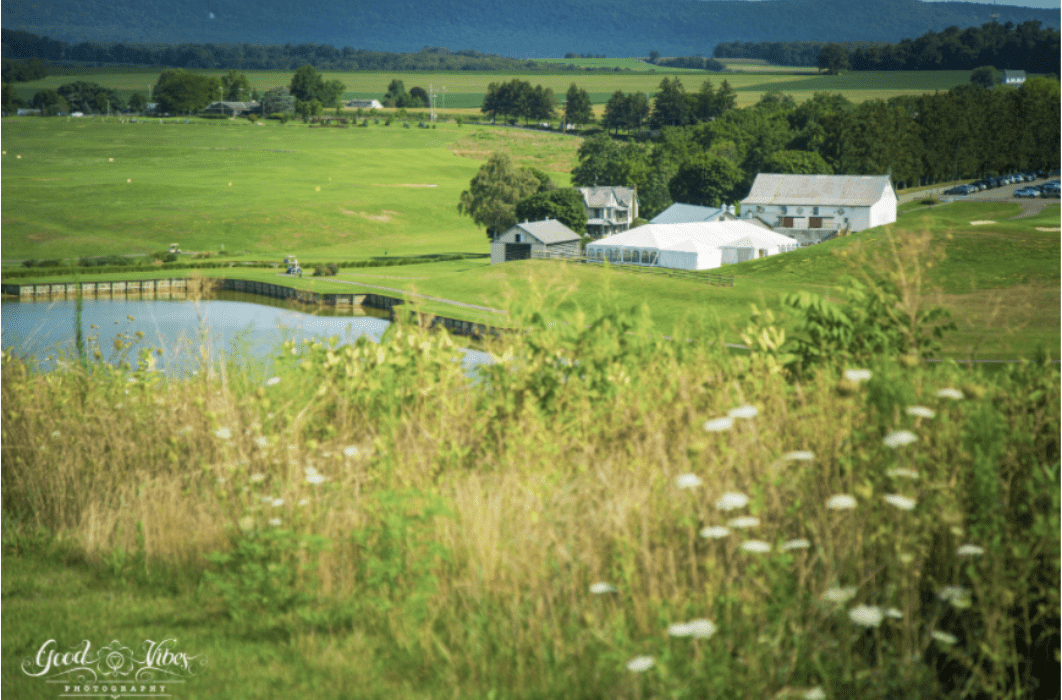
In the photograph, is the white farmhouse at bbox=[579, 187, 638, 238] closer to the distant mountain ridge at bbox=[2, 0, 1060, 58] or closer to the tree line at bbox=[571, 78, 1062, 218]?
the tree line at bbox=[571, 78, 1062, 218]

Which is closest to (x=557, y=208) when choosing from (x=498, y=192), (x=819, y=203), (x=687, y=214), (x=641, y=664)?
(x=498, y=192)

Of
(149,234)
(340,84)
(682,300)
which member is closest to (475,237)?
(340,84)

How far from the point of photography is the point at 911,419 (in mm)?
2875

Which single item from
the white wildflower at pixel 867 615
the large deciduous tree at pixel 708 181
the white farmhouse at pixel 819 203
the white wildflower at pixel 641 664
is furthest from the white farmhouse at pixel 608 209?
the white wildflower at pixel 641 664

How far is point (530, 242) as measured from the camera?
5400 cm

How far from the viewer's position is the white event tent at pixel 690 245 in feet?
112

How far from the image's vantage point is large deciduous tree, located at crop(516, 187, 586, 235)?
201 ft

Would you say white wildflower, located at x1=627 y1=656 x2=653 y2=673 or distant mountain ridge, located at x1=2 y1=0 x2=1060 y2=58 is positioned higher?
distant mountain ridge, located at x1=2 y1=0 x2=1060 y2=58

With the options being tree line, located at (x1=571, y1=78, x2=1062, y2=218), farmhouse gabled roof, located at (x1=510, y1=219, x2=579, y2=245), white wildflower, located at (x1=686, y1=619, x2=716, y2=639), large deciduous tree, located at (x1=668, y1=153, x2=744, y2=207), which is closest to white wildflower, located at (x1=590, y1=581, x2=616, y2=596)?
white wildflower, located at (x1=686, y1=619, x2=716, y2=639)

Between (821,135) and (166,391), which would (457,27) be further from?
(821,135)

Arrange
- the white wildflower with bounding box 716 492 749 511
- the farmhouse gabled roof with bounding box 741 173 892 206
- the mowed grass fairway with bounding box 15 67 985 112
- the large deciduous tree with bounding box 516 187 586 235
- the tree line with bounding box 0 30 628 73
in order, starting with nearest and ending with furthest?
the white wildflower with bounding box 716 492 749 511, the mowed grass fairway with bounding box 15 67 985 112, the tree line with bounding box 0 30 628 73, the farmhouse gabled roof with bounding box 741 173 892 206, the large deciduous tree with bounding box 516 187 586 235

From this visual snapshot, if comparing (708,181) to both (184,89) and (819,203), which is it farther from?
(184,89)

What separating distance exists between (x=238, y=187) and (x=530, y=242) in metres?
36.8

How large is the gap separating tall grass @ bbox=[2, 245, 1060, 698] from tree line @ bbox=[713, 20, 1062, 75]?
545 cm
